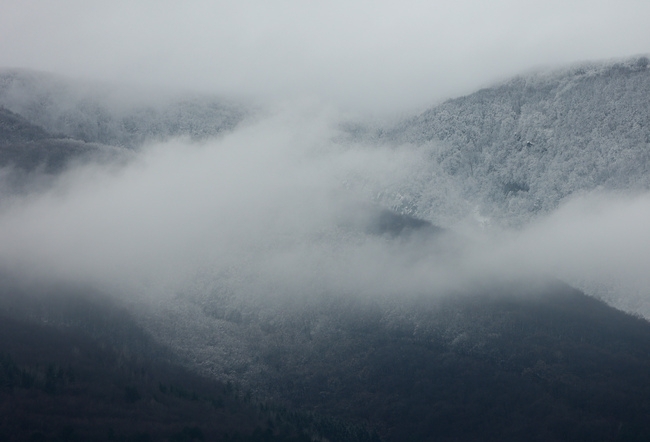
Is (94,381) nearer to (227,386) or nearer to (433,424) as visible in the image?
(227,386)

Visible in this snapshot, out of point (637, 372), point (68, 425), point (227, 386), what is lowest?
point (68, 425)

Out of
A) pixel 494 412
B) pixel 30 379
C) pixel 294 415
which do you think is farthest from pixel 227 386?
pixel 494 412

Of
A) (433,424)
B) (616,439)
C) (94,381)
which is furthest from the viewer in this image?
(433,424)

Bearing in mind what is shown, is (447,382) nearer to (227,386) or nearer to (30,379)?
(227,386)

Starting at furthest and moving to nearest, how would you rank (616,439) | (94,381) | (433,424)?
(433,424), (94,381), (616,439)

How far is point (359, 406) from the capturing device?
642ft

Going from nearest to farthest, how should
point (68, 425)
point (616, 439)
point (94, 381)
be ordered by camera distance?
1. point (68, 425)
2. point (616, 439)
3. point (94, 381)

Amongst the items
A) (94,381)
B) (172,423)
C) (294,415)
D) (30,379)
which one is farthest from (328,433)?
(30,379)

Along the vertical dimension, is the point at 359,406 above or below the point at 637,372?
below

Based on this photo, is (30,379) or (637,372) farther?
(637,372)

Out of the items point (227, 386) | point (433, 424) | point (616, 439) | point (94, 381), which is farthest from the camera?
point (227, 386)

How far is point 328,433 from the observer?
175250 mm

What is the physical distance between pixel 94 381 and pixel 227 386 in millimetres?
35934

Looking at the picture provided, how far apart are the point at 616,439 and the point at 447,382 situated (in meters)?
47.5
